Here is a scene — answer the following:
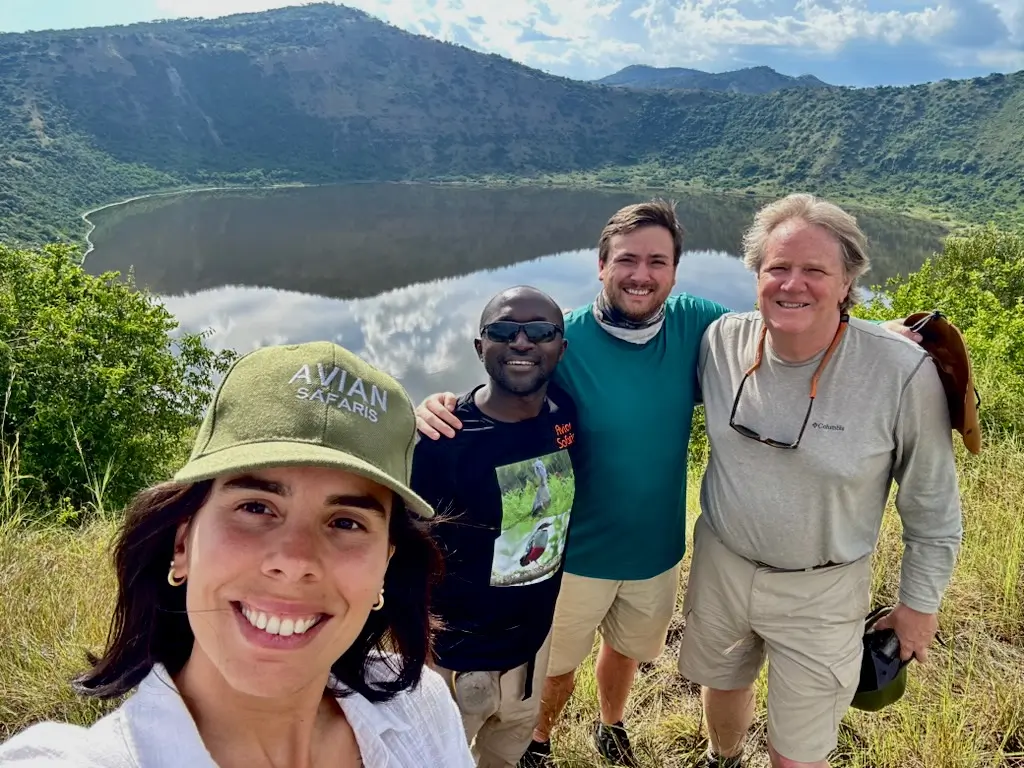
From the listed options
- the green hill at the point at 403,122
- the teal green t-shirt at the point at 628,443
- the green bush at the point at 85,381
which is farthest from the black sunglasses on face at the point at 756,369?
the green hill at the point at 403,122

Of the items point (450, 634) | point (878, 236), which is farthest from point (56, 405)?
point (878, 236)

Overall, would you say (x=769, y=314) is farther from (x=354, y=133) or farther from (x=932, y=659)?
(x=354, y=133)

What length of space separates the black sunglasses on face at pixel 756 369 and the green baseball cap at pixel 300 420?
1.36 metres

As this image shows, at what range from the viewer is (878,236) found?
56406mm

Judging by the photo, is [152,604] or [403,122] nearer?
[152,604]

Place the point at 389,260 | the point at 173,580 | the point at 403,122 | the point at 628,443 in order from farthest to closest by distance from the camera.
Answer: the point at 403,122
the point at 389,260
the point at 628,443
the point at 173,580

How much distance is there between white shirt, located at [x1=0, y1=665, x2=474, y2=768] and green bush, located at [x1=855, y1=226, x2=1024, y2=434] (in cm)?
565

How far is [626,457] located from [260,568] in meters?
1.52

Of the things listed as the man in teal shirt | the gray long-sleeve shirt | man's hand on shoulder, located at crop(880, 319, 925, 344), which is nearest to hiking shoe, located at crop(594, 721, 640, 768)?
the man in teal shirt

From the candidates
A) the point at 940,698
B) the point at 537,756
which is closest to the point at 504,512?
the point at 537,756

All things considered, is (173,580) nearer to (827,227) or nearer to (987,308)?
(827,227)

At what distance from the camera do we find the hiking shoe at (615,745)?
2496 mm

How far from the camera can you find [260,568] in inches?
39.6

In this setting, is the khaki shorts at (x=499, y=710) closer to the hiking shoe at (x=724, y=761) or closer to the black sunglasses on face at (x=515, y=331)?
the hiking shoe at (x=724, y=761)
